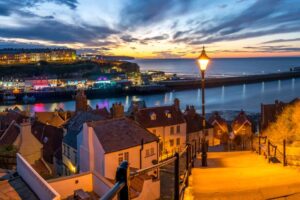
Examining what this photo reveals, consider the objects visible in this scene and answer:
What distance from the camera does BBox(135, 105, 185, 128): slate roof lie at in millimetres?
35719

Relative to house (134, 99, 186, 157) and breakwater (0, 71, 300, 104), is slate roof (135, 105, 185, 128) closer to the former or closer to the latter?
house (134, 99, 186, 157)

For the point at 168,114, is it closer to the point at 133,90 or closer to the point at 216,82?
the point at 133,90

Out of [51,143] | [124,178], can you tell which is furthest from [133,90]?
[124,178]

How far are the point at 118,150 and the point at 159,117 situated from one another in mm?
15785

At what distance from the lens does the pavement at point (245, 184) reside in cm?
820

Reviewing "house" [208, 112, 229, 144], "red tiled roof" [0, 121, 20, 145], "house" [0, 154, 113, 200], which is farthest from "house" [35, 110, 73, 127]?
"house" [0, 154, 113, 200]

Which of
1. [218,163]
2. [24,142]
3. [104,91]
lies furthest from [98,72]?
[218,163]

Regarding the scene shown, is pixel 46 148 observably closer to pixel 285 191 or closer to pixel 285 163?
pixel 285 163

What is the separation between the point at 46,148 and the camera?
98.7 feet

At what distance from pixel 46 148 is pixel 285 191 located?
24.9 metres

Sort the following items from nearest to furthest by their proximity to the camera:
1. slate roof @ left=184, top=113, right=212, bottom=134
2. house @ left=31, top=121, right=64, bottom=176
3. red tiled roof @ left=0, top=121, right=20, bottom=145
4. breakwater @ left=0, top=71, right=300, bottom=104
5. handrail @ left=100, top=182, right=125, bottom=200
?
handrail @ left=100, top=182, right=125, bottom=200 → red tiled roof @ left=0, top=121, right=20, bottom=145 → house @ left=31, top=121, right=64, bottom=176 → slate roof @ left=184, top=113, right=212, bottom=134 → breakwater @ left=0, top=71, right=300, bottom=104

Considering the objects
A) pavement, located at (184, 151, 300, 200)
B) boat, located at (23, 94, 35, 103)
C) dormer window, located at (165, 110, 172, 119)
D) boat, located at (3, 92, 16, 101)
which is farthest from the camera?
boat, located at (3, 92, 16, 101)

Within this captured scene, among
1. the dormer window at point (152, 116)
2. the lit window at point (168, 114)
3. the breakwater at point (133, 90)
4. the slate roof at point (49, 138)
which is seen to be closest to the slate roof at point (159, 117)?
the lit window at point (168, 114)

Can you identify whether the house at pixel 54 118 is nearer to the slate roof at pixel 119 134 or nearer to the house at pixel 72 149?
the house at pixel 72 149
